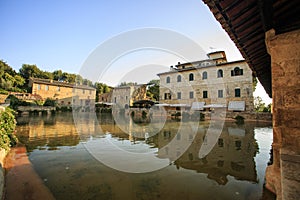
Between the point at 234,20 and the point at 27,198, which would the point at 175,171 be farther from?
the point at 234,20

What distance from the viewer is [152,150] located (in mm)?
6664

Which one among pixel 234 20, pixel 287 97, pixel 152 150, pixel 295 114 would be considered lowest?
pixel 152 150

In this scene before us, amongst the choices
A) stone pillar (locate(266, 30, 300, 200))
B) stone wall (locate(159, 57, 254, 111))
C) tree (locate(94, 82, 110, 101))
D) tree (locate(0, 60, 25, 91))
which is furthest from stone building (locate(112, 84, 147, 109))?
stone pillar (locate(266, 30, 300, 200))

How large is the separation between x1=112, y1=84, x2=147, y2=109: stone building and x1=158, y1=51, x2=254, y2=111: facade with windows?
6424 millimetres

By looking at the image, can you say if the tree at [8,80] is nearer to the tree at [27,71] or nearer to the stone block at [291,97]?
the tree at [27,71]

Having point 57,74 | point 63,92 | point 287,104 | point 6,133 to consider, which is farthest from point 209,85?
point 57,74

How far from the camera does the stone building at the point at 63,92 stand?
36.5m

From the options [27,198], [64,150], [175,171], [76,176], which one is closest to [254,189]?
[175,171]

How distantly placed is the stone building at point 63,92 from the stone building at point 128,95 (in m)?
7.61

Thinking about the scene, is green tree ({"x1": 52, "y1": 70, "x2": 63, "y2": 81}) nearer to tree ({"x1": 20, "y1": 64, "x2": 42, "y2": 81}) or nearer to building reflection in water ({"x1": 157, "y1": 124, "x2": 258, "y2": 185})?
tree ({"x1": 20, "y1": 64, "x2": 42, "y2": 81})

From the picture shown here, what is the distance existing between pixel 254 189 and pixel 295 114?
2224mm

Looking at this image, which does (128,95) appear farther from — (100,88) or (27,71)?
(27,71)

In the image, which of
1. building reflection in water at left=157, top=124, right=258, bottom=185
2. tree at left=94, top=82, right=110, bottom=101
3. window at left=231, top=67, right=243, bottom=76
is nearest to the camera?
building reflection in water at left=157, top=124, right=258, bottom=185

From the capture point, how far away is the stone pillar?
6.54 ft
